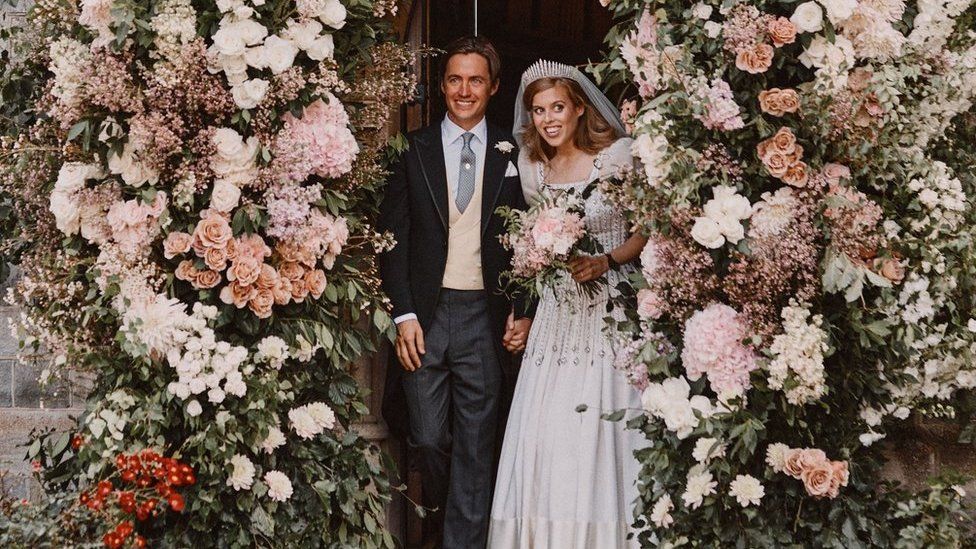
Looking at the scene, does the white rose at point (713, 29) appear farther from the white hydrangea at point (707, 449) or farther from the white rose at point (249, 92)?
the white rose at point (249, 92)

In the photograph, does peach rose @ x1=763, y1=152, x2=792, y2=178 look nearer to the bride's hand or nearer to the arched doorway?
the bride's hand

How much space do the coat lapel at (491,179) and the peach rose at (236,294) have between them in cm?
116

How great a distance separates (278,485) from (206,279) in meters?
0.77

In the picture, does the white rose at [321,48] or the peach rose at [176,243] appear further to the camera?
the white rose at [321,48]

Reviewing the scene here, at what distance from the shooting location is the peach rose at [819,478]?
3418 millimetres

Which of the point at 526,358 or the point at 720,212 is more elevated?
the point at 720,212

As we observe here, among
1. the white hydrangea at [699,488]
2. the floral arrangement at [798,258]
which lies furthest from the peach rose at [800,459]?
the white hydrangea at [699,488]

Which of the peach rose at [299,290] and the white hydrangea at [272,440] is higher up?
the peach rose at [299,290]

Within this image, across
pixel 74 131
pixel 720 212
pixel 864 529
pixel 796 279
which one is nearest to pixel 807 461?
pixel 864 529

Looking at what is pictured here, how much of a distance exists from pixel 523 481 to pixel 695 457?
99 centimetres

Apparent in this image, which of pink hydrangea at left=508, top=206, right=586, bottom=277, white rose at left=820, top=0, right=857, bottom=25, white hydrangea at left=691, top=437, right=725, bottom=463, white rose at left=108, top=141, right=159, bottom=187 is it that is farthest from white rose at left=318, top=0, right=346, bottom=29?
white hydrangea at left=691, top=437, right=725, bottom=463

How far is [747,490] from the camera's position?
3.46 m

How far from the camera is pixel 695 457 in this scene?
3.54m

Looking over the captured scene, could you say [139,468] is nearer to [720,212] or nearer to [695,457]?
[695,457]
